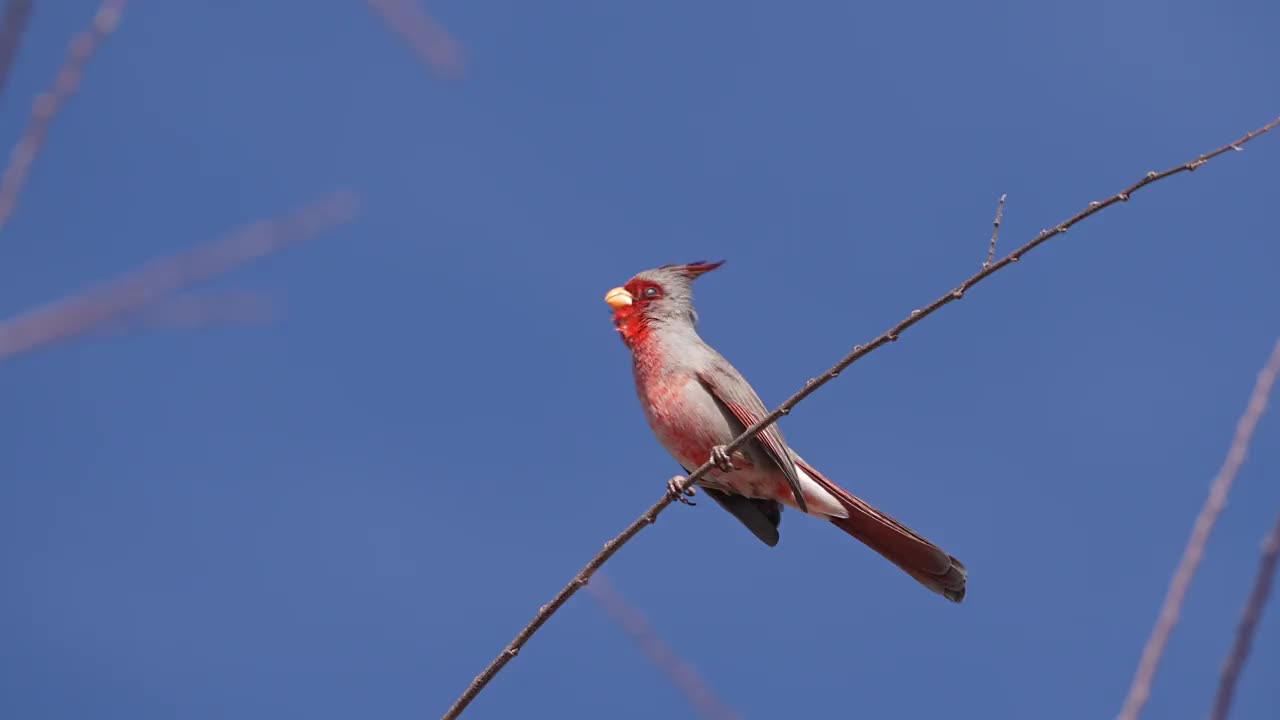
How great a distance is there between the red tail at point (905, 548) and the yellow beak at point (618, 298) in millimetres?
1437

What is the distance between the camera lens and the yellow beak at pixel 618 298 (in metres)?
7.04

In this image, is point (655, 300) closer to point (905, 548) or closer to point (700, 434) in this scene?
point (700, 434)

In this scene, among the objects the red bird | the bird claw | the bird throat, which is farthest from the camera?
the bird throat

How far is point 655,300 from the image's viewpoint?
23.1 feet

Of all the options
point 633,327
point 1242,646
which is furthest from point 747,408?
point 1242,646

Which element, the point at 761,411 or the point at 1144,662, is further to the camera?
the point at 761,411

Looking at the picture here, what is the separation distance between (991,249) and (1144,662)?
2.10 meters

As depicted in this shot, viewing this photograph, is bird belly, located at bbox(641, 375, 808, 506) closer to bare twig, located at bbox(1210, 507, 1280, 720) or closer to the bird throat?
the bird throat

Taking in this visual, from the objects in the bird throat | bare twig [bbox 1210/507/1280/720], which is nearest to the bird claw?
the bird throat

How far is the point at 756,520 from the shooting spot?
21.7 ft

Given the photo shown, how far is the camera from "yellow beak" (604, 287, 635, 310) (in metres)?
7.04

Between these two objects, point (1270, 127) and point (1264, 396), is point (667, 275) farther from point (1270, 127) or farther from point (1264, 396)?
point (1264, 396)

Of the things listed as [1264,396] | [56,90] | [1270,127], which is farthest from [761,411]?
[56,90]

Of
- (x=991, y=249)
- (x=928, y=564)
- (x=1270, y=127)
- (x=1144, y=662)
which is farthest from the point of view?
(x=928, y=564)
